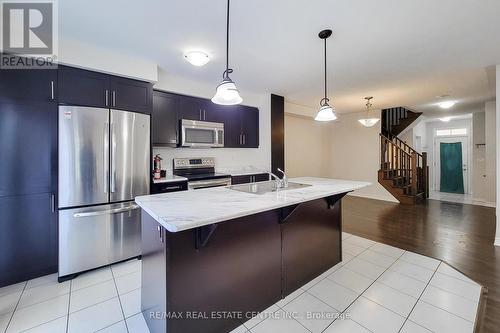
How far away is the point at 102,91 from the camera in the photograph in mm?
2611

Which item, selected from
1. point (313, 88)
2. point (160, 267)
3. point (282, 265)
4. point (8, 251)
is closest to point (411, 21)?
point (313, 88)

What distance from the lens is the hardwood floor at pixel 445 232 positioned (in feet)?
7.59

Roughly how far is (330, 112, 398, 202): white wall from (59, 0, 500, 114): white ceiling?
2799 mm

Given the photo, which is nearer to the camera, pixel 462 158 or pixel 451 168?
pixel 462 158

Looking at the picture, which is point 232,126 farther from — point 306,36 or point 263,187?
point 306,36

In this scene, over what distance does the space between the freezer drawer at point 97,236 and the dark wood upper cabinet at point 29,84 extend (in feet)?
4.08

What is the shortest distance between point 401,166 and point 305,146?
106 inches

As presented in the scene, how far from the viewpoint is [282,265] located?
6.67 ft

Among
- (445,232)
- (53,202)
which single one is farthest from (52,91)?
(445,232)

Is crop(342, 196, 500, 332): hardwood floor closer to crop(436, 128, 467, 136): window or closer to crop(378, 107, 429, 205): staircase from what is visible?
crop(378, 107, 429, 205): staircase

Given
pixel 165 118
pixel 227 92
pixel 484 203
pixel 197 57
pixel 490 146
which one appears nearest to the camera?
pixel 227 92

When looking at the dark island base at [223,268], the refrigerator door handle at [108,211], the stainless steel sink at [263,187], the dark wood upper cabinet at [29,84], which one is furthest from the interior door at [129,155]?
the stainless steel sink at [263,187]

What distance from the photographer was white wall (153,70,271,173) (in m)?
3.81

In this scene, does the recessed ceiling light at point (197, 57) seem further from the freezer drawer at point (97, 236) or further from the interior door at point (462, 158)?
the interior door at point (462, 158)
